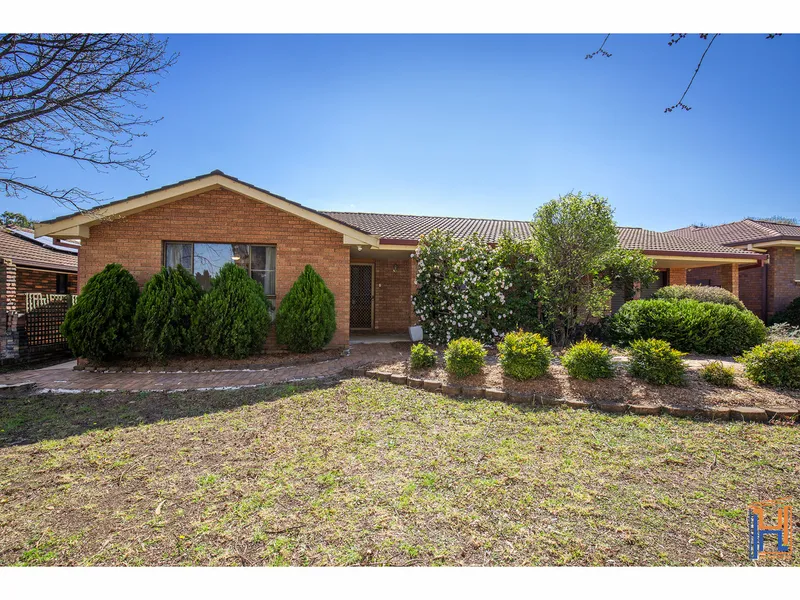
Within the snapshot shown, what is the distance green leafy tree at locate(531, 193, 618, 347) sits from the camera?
7.88 meters

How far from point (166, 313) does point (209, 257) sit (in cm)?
175

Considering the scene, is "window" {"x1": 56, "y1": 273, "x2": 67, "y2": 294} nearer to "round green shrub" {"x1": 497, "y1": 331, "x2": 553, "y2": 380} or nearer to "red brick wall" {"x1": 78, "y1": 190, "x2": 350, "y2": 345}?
"red brick wall" {"x1": 78, "y1": 190, "x2": 350, "y2": 345}

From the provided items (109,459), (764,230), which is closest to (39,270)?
(109,459)

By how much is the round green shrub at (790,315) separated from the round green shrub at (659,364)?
1272 cm

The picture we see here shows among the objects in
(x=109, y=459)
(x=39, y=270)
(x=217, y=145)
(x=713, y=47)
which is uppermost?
(x=217, y=145)

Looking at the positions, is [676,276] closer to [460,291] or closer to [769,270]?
[769,270]

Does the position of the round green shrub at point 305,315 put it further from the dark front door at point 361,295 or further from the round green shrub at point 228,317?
the dark front door at point 361,295

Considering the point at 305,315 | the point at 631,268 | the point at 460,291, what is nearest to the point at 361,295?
the point at 305,315

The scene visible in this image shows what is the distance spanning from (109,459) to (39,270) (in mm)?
13230

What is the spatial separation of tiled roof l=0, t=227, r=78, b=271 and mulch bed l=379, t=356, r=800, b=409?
524 inches

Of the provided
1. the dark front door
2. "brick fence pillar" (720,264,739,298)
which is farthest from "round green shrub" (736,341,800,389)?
the dark front door

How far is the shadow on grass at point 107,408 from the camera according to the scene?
437cm

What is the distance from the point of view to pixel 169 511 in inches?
104

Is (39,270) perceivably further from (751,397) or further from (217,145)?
(751,397)
